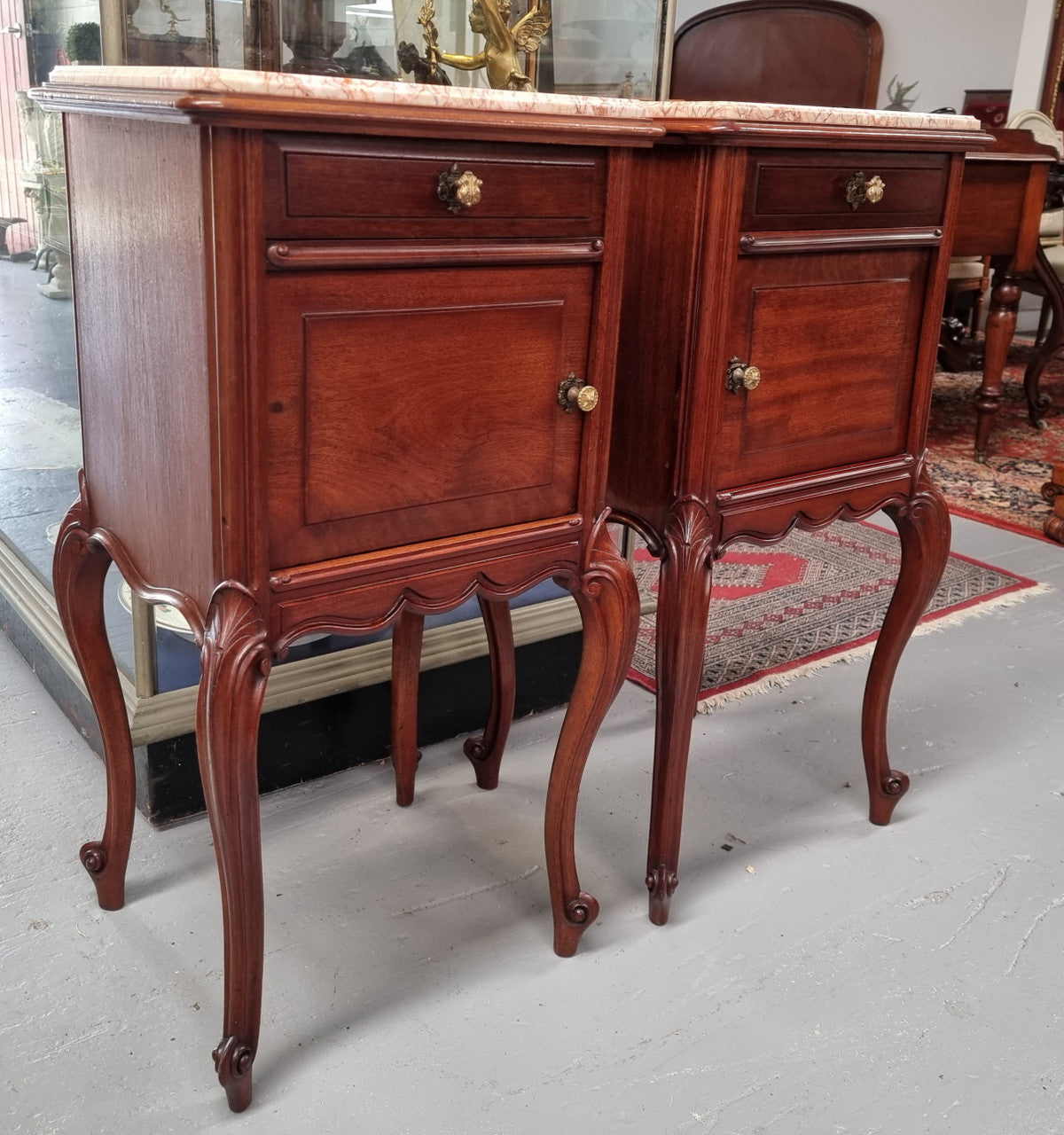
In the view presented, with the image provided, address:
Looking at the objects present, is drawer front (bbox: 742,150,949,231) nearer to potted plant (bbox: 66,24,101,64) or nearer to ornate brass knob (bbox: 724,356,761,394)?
ornate brass knob (bbox: 724,356,761,394)

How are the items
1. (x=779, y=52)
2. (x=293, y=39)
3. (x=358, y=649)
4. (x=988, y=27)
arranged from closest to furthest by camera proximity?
(x=293, y=39)
(x=358, y=649)
(x=988, y=27)
(x=779, y=52)

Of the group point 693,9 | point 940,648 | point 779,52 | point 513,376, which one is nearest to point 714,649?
point 940,648

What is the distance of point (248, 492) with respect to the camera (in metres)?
1.07

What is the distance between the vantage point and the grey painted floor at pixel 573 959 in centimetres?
126

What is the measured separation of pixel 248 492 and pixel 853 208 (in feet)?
2.67

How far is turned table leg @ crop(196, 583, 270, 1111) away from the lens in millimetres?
1100

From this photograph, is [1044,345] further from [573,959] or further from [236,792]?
[236,792]

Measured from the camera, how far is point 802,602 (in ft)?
8.79

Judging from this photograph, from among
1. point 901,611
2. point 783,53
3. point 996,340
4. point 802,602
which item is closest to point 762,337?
point 901,611

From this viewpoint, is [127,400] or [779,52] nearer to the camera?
[127,400]

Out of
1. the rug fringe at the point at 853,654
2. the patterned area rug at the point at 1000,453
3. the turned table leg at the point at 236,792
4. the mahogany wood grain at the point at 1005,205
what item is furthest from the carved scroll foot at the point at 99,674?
the mahogany wood grain at the point at 1005,205

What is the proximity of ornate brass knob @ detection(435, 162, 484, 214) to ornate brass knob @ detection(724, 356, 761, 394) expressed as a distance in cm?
41

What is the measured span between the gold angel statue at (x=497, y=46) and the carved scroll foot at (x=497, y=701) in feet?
2.41

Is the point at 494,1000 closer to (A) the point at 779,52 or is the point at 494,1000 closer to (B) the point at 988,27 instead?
(B) the point at 988,27
